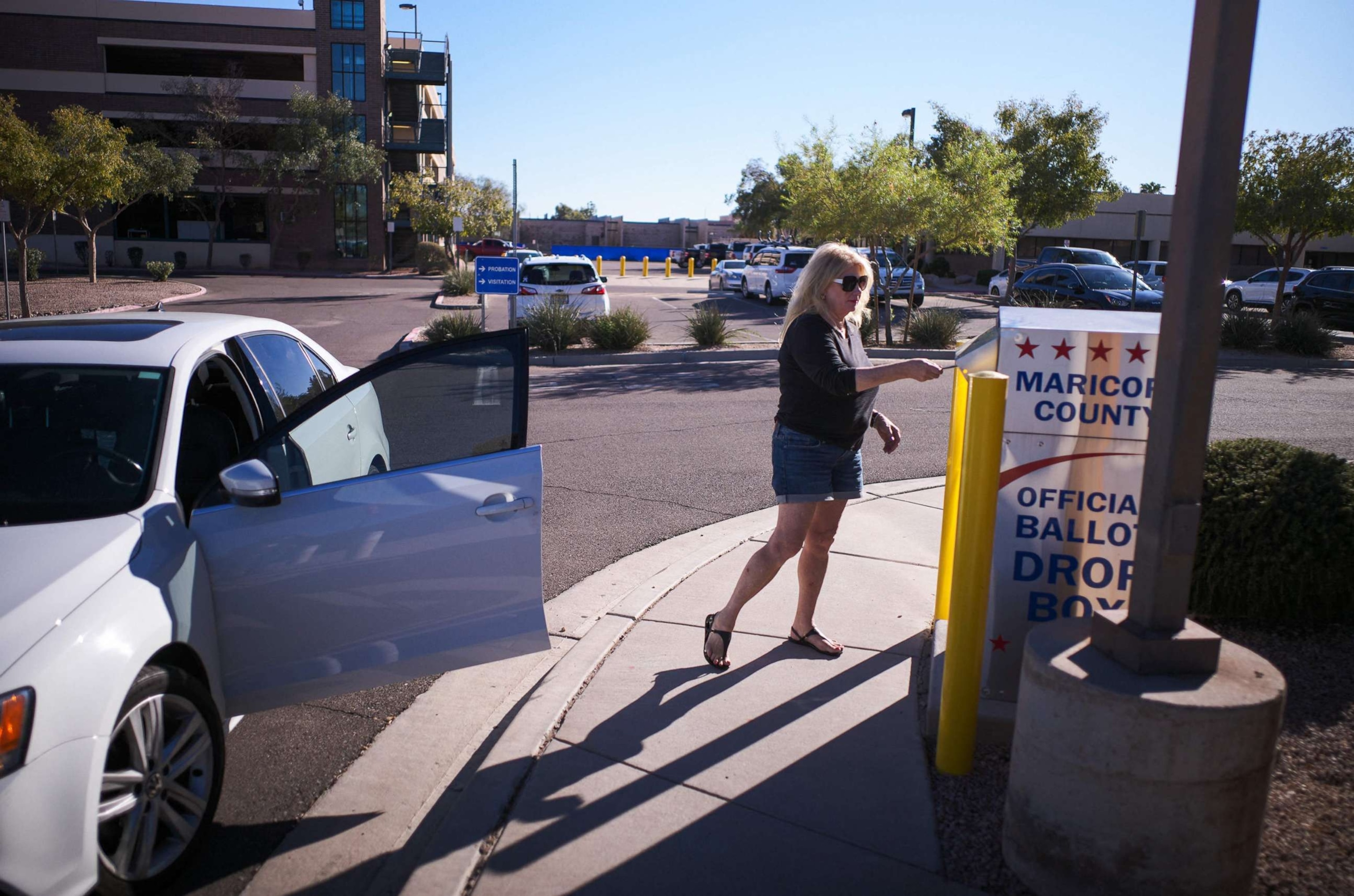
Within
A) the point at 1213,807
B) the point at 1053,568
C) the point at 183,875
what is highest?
the point at 1053,568

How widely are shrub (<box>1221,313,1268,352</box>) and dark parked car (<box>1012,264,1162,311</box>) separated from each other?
8.85ft

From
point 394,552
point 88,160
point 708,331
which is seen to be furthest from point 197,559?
point 88,160

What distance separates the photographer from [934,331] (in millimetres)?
19047

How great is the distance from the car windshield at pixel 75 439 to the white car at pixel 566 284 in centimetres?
1622

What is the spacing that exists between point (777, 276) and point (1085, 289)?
9.11 m

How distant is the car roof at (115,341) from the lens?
12.3 ft

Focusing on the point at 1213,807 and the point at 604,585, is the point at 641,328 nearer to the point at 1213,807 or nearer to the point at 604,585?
the point at 604,585

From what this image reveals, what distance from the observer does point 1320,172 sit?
23.5 metres

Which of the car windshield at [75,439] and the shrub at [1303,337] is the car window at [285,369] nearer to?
the car windshield at [75,439]

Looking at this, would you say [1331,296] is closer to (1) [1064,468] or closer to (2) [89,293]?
(1) [1064,468]

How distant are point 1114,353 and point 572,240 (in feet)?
309

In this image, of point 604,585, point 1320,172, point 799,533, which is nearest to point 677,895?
point 799,533

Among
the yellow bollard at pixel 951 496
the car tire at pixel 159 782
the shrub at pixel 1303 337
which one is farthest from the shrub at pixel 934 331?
the car tire at pixel 159 782

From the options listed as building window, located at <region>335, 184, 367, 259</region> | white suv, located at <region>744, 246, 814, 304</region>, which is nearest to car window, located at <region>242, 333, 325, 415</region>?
white suv, located at <region>744, 246, 814, 304</region>
